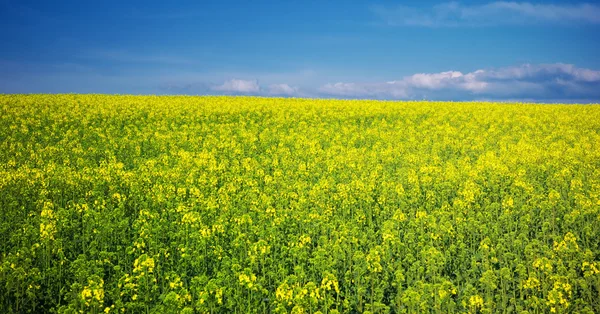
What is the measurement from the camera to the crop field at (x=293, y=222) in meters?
8.52

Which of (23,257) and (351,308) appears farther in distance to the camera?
(23,257)

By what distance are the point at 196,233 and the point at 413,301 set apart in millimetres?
5298

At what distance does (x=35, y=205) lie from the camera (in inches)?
550

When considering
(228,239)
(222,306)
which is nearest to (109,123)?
(228,239)

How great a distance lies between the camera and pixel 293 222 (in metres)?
12.5

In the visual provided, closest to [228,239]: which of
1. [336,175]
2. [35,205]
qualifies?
[35,205]

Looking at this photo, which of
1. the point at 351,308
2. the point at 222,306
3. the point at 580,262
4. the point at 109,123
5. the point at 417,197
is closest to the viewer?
the point at 222,306

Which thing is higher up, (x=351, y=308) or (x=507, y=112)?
(x=507, y=112)

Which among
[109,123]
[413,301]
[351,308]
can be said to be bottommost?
[351,308]

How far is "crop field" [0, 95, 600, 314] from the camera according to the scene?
852 cm

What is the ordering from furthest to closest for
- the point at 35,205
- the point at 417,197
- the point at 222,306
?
the point at 417,197 → the point at 35,205 → the point at 222,306

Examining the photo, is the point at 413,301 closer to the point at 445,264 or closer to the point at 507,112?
the point at 445,264

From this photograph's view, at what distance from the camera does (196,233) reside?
10766 mm

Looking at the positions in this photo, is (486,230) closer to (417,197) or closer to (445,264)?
(445,264)
